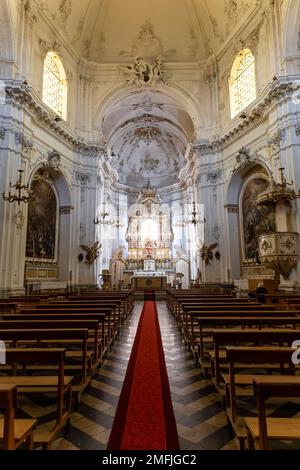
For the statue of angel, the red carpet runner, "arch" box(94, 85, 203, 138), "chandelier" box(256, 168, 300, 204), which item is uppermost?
"arch" box(94, 85, 203, 138)

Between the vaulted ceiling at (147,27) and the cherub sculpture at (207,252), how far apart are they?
11.2 metres

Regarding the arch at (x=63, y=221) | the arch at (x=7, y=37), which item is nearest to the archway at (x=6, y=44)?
the arch at (x=7, y=37)

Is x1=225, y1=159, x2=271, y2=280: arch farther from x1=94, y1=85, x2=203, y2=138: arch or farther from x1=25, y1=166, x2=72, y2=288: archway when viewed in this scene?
x1=25, y1=166, x2=72, y2=288: archway

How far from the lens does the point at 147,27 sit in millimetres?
17359

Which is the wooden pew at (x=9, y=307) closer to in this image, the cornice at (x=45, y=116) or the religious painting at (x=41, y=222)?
the religious painting at (x=41, y=222)

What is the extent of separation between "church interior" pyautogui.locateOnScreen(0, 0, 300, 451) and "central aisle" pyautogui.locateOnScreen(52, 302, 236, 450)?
0.02 meters

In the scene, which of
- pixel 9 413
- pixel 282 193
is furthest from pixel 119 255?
pixel 9 413

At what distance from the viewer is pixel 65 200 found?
1565 centimetres

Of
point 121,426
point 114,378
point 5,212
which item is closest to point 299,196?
point 114,378

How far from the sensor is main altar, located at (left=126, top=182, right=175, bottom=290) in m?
24.7

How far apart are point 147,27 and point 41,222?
13330mm

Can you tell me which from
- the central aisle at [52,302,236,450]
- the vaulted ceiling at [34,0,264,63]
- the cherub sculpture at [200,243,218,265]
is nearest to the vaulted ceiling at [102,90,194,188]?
the vaulted ceiling at [34,0,264,63]

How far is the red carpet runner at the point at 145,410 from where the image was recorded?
2.27m
